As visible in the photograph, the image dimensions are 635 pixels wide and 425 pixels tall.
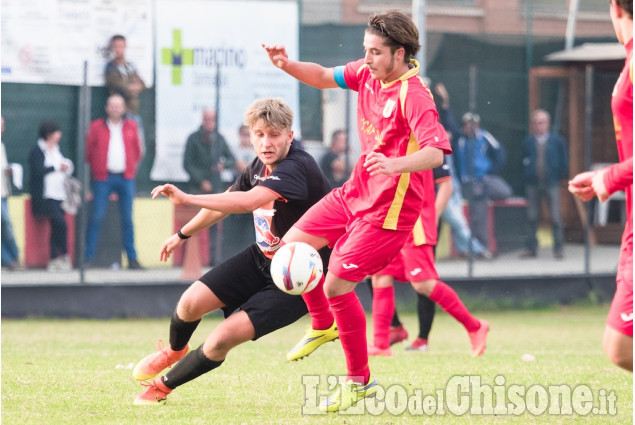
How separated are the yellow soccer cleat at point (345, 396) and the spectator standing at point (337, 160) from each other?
292 inches

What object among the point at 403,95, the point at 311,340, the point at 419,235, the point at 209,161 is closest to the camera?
the point at 403,95

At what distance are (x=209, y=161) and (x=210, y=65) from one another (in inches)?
50.6

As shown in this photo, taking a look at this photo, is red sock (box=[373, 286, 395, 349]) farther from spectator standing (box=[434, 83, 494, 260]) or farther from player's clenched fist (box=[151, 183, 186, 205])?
spectator standing (box=[434, 83, 494, 260])

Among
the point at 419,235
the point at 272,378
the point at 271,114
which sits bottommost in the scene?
the point at 272,378

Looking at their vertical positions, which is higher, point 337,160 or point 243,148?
point 243,148

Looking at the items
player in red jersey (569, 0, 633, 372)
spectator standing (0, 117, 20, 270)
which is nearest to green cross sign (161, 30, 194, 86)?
spectator standing (0, 117, 20, 270)

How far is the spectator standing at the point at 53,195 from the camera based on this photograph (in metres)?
13.0

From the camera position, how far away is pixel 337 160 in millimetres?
13641

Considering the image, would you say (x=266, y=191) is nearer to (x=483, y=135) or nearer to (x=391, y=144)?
(x=391, y=144)

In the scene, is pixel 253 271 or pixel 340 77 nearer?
pixel 253 271

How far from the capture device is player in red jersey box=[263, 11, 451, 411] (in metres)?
6.04

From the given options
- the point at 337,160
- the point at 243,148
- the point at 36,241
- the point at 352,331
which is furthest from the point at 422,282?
the point at 36,241

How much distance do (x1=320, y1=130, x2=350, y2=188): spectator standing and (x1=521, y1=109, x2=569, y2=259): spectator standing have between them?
8.91 feet

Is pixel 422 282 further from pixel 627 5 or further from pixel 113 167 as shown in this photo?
pixel 113 167
